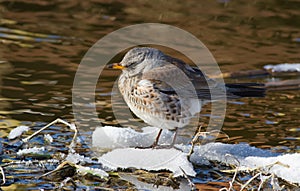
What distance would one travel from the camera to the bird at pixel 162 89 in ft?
21.0

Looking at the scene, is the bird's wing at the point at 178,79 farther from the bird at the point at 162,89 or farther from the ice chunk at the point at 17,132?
the ice chunk at the point at 17,132

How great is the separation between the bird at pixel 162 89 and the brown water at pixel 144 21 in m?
0.75

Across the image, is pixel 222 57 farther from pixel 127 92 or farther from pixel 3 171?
pixel 3 171

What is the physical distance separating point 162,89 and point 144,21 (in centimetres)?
546

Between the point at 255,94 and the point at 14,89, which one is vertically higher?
the point at 255,94

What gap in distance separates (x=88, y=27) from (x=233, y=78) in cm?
320

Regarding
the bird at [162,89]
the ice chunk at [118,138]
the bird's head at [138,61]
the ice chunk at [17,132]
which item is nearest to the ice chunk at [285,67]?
the bird at [162,89]

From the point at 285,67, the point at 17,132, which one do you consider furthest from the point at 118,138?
the point at 285,67

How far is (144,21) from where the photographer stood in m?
11.8

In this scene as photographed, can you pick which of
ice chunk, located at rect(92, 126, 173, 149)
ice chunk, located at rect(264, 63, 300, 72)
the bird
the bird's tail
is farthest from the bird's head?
ice chunk, located at rect(264, 63, 300, 72)

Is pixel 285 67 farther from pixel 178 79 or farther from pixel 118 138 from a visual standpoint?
pixel 118 138

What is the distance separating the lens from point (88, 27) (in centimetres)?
1150

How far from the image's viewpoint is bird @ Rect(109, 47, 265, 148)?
6.41 m

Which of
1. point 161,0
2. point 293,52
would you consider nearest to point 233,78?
point 293,52
